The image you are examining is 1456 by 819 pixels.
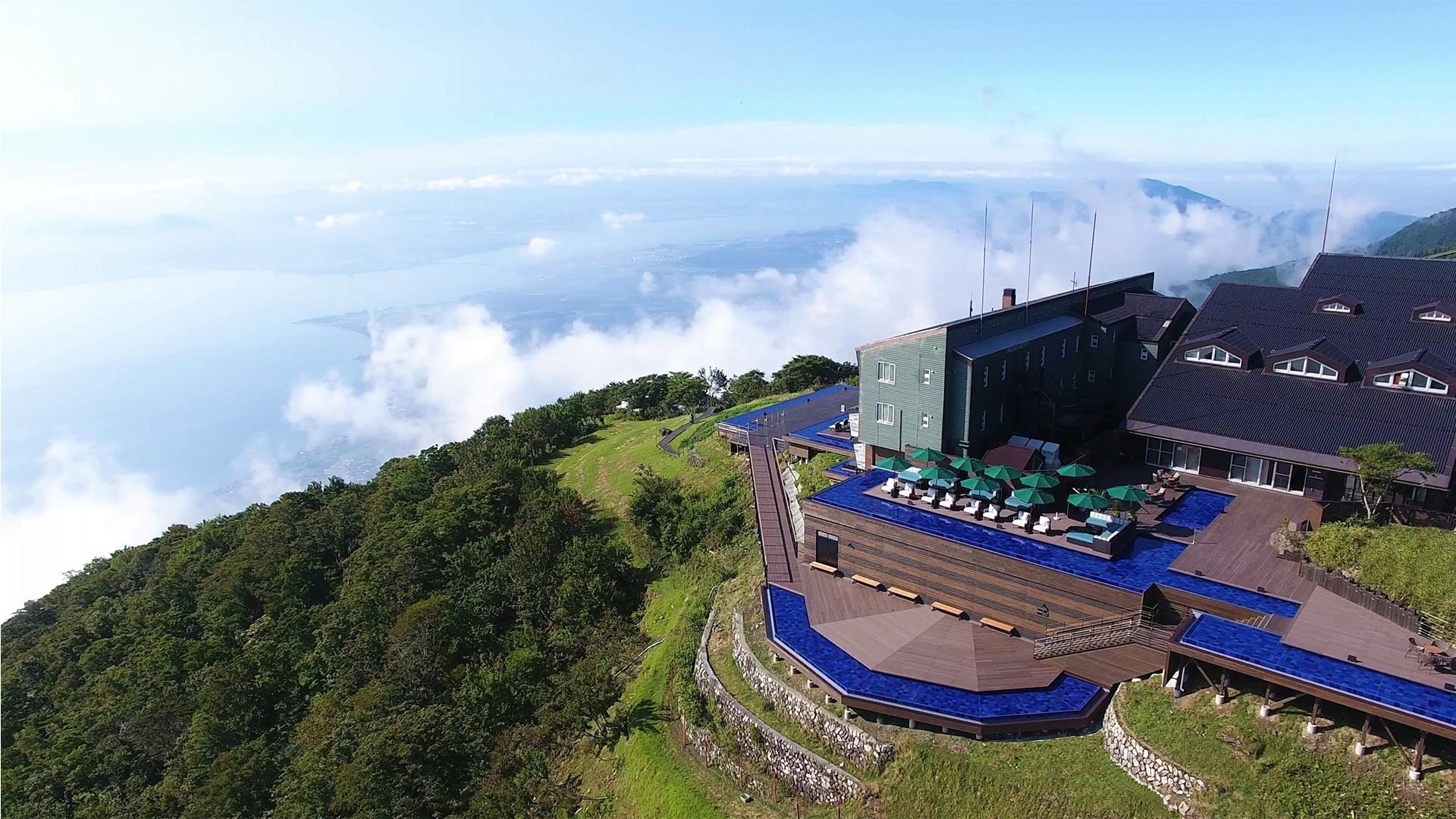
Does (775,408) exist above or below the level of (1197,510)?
below

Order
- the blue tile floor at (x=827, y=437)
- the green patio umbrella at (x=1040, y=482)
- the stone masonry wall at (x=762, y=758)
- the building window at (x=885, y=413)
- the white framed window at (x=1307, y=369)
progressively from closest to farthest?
the stone masonry wall at (x=762, y=758)
the green patio umbrella at (x=1040, y=482)
the white framed window at (x=1307, y=369)
the building window at (x=885, y=413)
the blue tile floor at (x=827, y=437)

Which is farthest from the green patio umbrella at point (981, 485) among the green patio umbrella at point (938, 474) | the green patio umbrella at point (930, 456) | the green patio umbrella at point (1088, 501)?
the green patio umbrella at point (930, 456)

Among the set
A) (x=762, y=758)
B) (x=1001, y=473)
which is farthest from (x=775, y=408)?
(x=762, y=758)

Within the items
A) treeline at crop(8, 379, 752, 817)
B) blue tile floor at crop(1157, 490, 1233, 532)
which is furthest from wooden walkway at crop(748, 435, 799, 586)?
blue tile floor at crop(1157, 490, 1233, 532)

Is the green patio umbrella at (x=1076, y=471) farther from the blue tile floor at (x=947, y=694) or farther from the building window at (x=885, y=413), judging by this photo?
the building window at (x=885, y=413)

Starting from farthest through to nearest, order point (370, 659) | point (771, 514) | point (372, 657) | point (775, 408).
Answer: point (775, 408)
point (372, 657)
point (370, 659)
point (771, 514)

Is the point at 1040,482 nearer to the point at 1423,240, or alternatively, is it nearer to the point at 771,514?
the point at 771,514

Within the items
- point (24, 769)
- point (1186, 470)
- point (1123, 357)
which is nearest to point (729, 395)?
point (1123, 357)
